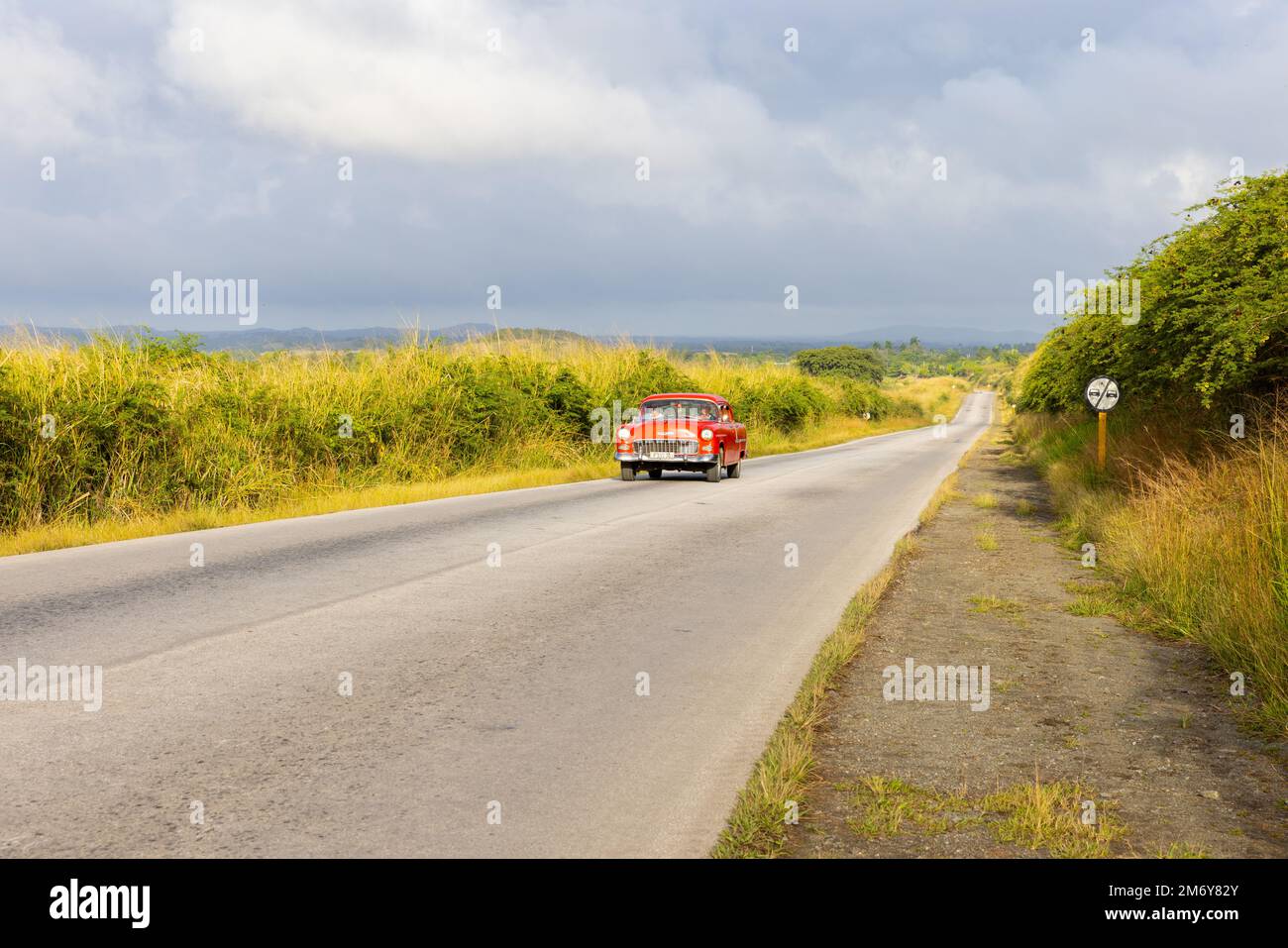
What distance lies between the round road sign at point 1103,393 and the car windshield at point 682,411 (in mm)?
7800

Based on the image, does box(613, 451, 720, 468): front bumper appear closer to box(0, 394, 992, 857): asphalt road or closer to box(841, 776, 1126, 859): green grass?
box(0, 394, 992, 857): asphalt road

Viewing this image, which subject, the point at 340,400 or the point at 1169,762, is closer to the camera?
the point at 1169,762

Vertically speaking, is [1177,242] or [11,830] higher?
[1177,242]

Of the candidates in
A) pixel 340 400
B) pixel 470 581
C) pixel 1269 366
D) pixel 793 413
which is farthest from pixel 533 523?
pixel 793 413

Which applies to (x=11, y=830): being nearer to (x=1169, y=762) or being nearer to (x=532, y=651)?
(x=532, y=651)

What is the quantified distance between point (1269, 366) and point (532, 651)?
8671 mm

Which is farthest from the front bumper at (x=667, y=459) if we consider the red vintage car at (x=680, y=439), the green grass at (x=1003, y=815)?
the green grass at (x=1003, y=815)

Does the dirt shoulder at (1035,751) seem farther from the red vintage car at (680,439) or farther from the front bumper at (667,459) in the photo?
the red vintage car at (680,439)

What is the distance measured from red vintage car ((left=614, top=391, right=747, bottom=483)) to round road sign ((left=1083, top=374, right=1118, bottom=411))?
288 inches

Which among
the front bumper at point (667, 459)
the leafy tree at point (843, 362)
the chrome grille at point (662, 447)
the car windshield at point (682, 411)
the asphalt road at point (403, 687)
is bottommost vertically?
the asphalt road at point (403, 687)

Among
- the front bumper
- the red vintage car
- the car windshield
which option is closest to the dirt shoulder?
the front bumper

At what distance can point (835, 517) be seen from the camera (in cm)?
1435

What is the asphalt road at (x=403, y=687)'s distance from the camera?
373cm

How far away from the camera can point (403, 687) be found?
546cm
